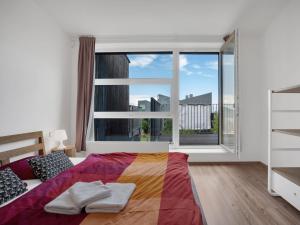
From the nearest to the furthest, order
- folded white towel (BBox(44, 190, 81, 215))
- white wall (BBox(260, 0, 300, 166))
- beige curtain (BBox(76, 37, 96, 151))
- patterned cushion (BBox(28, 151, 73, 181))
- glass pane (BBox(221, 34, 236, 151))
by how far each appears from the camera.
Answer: folded white towel (BBox(44, 190, 81, 215)) < patterned cushion (BBox(28, 151, 73, 181)) < white wall (BBox(260, 0, 300, 166)) < glass pane (BBox(221, 34, 236, 151)) < beige curtain (BBox(76, 37, 96, 151))

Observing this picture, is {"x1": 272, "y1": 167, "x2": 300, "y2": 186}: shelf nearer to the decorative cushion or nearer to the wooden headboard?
the decorative cushion

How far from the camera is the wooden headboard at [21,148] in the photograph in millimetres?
2346

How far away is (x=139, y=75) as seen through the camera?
4.52 m

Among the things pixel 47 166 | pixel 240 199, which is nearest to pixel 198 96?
pixel 240 199

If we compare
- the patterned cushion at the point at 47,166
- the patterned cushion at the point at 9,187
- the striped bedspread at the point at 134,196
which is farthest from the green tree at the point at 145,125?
the patterned cushion at the point at 9,187

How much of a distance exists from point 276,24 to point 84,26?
124 inches

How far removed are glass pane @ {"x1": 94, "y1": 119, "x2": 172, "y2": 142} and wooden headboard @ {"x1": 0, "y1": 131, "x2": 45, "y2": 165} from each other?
1.54 meters

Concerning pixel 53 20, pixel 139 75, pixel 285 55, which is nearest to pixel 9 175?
pixel 53 20

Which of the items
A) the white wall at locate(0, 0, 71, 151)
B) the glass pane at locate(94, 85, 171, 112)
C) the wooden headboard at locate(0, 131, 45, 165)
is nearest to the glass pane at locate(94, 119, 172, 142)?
the glass pane at locate(94, 85, 171, 112)

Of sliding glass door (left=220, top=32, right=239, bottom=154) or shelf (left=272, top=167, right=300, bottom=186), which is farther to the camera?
sliding glass door (left=220, top=32, right=239, bottom=154)

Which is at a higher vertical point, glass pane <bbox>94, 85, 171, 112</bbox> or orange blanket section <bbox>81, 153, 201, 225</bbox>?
glass pane <bbox>94, 85, 171, 112</bbox>

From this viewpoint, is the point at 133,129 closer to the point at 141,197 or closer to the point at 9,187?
the point at 9,187

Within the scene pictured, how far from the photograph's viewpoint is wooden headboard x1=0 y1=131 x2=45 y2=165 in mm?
2346

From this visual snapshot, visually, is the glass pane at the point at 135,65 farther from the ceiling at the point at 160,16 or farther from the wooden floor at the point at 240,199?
the wooden floor at the point at 240,199
